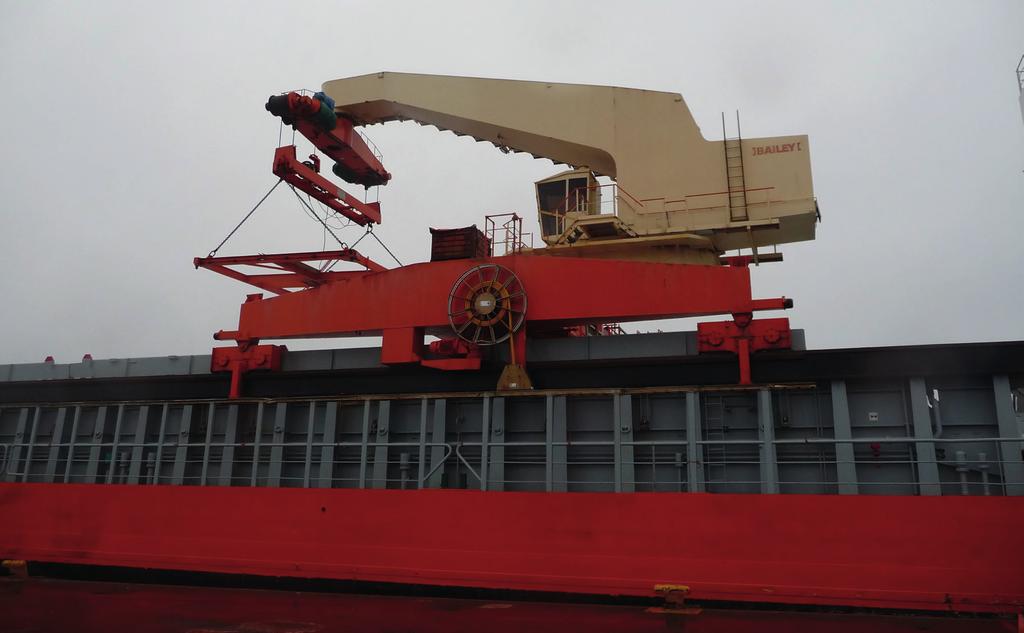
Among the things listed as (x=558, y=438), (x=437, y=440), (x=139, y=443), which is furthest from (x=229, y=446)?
(x=558, y=438)

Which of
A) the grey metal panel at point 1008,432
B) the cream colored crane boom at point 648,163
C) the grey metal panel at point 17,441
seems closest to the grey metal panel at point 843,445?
the grey metal panel at point 1008,432

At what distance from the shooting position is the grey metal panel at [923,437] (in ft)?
32.4

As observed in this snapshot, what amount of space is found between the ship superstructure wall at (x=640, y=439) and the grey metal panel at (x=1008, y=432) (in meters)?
0.02

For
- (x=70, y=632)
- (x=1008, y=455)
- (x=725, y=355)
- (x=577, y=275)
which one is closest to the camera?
(x=70, y=632)

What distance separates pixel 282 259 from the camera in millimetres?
15180

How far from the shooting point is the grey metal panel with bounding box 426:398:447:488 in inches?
481

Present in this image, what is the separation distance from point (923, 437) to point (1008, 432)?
1.16 metres

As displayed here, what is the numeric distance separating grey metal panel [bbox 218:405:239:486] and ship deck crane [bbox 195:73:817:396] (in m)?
0.67

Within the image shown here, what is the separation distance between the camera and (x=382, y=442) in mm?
13000

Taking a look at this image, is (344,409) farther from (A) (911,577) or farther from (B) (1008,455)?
(B) (1008,455)

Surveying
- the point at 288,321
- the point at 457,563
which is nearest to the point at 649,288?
the point at 457,563

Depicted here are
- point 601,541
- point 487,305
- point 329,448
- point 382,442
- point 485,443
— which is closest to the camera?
point 601,541

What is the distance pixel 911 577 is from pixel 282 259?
42.2ft

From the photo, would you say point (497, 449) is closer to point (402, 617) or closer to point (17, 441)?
point (402, 617)
